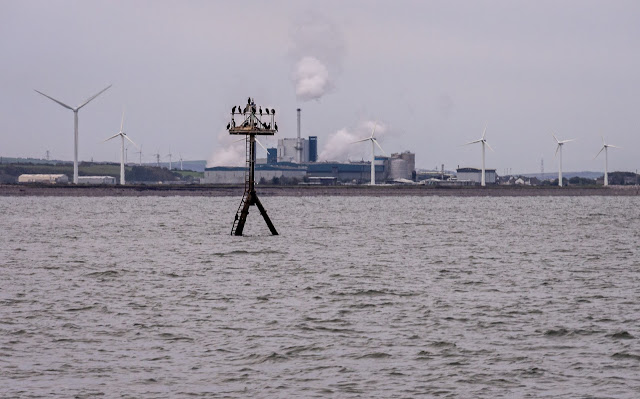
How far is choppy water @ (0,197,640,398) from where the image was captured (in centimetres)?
2247

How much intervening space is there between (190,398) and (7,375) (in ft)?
16.7

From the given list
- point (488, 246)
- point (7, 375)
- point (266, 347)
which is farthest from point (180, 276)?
point (488, 246)

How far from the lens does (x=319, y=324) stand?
99.9ft

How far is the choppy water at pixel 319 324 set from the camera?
22.5 metres

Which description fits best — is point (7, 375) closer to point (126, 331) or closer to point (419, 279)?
point (126, 331)

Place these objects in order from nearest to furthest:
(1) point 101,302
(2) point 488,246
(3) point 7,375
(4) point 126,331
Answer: (3) point 7,375
(4) point 126,331
(1) point 101,302
(2) point 488,246

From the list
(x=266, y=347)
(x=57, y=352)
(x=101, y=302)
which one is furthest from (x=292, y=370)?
→ (x=101, y=302)

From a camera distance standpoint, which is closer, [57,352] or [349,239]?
[57,352]

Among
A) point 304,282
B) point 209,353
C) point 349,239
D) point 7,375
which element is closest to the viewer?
point 7,375

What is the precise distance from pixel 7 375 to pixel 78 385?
218 centimetres

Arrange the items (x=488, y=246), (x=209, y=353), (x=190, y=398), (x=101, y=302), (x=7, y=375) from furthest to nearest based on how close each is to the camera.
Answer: (x=488, y=246) → (x=101, y=302) → (x=209, y=353) → (x=7, y=375) → (x=190, y=398)

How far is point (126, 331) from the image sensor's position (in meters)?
28.8

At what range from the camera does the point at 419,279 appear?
145 feet

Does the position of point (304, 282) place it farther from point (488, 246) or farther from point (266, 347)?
point (488, 246)
